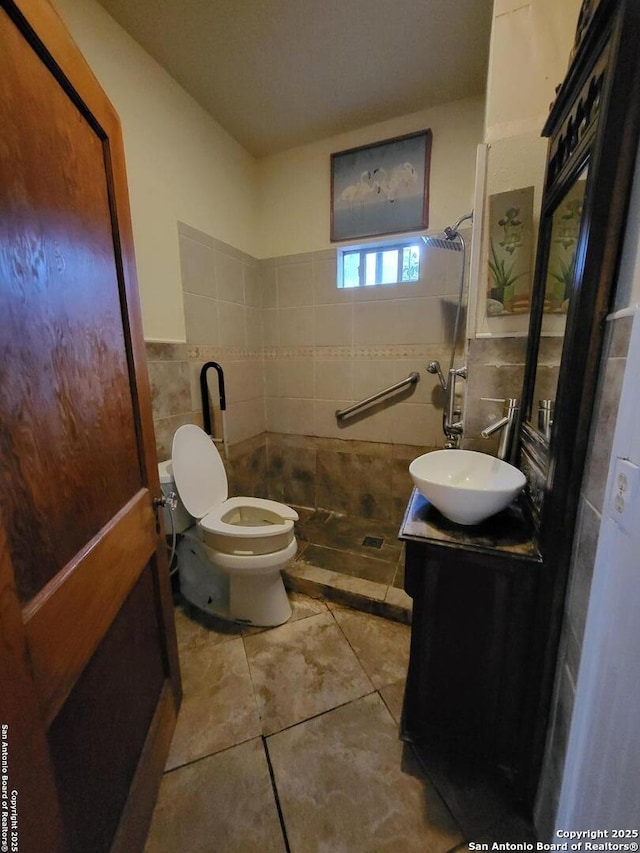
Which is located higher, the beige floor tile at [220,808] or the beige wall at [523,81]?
the beige wall at [523,81]

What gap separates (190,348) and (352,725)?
184 cm

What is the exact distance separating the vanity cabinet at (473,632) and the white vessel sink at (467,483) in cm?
8

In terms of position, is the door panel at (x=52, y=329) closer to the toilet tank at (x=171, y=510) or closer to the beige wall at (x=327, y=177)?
the toilet tank at (x=171, y=510)

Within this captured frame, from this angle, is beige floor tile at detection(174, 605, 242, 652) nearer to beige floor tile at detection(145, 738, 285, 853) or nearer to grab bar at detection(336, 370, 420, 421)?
beige floor tile at detection(145, 738, 285, 853)

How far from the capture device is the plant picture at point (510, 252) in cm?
112

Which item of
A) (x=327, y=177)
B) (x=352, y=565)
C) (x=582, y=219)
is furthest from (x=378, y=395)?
(x=582, y=219)

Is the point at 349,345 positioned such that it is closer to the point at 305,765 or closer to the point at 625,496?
the point at 625,496

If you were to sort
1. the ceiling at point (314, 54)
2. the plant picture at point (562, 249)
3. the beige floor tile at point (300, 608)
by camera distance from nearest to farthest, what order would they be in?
the plant picture at point (562, 249) < the ceiling at point (314, 54) < the beige floor tile at point (300, 608)

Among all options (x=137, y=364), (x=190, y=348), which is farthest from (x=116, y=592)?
(x=190, y=348)

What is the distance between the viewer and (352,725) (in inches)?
44.6

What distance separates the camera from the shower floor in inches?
63.9

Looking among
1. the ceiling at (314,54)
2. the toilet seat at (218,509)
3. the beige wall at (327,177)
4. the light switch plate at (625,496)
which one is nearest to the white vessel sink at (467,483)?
the light switch plate at (625,496)

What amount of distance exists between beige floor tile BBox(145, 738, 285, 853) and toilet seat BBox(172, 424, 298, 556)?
66cm

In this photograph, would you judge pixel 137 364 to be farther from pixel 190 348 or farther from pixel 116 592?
pixel 190 348
